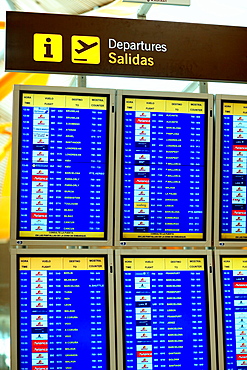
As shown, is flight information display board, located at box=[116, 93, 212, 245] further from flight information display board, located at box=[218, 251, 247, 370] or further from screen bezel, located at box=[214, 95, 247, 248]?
flight information display board, located at box=[218, 251, 247, 370]

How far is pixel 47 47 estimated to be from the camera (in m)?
3.50

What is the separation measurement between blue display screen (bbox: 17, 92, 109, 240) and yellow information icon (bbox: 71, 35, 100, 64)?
0.22 m

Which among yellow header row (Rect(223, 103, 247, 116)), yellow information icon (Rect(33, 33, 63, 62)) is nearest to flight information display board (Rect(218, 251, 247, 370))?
yellow header row (Rect(223, 103, 247, 116))

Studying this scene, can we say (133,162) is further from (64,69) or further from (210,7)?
(210,7)

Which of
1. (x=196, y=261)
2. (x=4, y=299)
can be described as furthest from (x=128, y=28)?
(x=4, y=299)

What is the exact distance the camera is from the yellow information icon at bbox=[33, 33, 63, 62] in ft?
11.4

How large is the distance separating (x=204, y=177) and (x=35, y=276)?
1.20m

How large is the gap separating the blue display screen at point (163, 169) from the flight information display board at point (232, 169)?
117 millimetres

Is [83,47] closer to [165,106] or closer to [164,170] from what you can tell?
[165,106]

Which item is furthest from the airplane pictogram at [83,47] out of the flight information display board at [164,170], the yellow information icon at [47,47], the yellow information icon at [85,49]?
the flight information display board at [164,170]

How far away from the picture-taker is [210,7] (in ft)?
17.8

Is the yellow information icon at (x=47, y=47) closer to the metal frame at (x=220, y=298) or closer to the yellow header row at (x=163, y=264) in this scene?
the yellow header row at (x=163, y=264)

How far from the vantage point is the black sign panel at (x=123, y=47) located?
11.4 feet

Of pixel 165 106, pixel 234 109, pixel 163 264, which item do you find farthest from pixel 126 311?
pixel 234 109
